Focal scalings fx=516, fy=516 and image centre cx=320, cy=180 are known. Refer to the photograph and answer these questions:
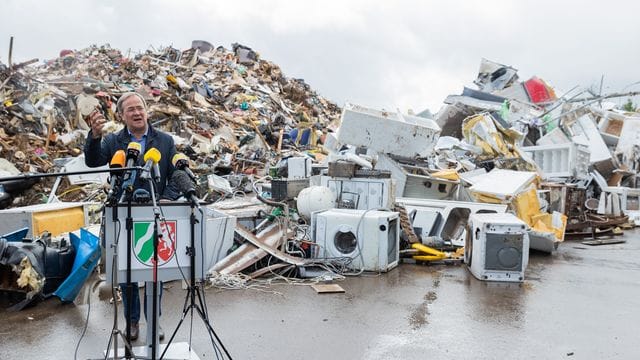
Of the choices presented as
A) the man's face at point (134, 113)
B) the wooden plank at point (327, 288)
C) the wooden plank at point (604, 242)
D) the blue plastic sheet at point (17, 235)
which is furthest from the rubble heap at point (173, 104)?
the wooden plank at point (604, 242)

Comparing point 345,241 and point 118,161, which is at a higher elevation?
point 118,161

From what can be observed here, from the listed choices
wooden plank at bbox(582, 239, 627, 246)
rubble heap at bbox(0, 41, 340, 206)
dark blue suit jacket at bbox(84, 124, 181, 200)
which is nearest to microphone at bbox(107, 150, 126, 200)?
dark blue suit jacket at bbox(84, 124, 181, 200)

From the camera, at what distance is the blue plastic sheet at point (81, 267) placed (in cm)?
492

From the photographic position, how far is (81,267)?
4.91 metres

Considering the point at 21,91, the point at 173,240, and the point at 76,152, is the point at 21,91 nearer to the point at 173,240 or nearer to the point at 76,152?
the point at 76,152

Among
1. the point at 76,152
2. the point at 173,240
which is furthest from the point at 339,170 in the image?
the point at 76,152

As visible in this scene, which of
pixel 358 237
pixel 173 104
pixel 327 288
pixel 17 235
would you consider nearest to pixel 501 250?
pixel 358 237

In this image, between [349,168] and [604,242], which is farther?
[604,242]

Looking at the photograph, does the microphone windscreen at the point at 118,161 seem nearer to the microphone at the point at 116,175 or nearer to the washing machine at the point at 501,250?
the microphone at the point at 116,175

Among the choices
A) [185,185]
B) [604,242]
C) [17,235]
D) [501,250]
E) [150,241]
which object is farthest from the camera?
[604,242]

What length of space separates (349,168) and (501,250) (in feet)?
7.88

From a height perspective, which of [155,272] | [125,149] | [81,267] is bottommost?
[81,267]

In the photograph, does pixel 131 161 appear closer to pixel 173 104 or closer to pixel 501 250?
pixel 501 250

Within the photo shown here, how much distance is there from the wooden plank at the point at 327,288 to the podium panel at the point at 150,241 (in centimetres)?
272
